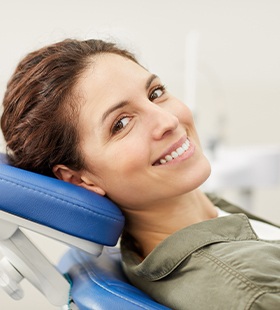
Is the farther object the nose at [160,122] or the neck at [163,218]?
the neck at [163,218]

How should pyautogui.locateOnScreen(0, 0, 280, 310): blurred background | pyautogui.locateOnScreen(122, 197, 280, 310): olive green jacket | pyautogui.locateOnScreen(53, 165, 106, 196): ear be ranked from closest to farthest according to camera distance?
1. pyautogui.locateOnScreen(122, 197, 280, 310): olive green jacket
2. pyautogui.locateOnScreen(53, 165, 106, 196): ear
3. pyautogui.locateOnScreen(0, 0, 280, 310): blurred background

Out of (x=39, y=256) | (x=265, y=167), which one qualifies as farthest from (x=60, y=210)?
(x=265, y=167)

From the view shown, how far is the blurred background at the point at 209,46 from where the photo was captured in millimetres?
2715

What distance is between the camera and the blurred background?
107 inches

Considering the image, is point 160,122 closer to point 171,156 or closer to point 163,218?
point 171,156

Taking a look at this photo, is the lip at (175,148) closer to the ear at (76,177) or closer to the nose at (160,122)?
the nose at (160,122)

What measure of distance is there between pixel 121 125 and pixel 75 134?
0.10 metres

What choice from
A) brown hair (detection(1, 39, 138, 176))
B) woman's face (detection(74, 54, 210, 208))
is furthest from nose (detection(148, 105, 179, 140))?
brown hair (detection(1, 39, 138, 176))

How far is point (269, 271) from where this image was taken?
3.04 feet

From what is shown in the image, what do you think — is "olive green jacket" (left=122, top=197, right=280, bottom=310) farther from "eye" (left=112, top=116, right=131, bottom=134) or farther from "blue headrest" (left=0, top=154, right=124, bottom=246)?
"eye" (left=112, top=116, right=131, bottom=134)

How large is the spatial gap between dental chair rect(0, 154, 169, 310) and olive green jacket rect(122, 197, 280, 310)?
51 mm

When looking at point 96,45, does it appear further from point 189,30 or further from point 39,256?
point 189,30

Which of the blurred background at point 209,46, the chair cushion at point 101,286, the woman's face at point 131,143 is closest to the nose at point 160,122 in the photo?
the woman's face at point 131,143

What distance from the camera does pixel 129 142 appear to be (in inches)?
43.1
